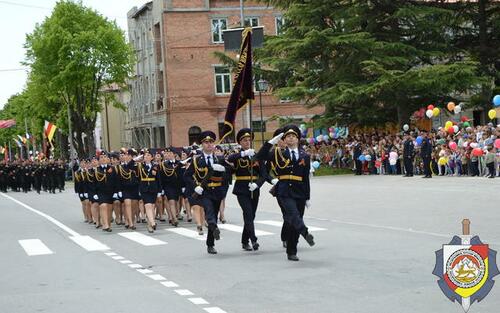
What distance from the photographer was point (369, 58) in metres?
39.3

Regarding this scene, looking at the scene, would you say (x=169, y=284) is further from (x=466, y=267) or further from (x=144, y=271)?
(x=466, y=267)

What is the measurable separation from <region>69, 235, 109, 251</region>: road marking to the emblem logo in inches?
403

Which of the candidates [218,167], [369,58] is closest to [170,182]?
[218,167]

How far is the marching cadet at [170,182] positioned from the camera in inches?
830

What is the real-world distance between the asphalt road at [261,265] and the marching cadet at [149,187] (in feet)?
1.32

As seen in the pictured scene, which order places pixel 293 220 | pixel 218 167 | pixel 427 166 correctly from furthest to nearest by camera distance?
pixel 427 166
pixel 218 167
pixel 293 220

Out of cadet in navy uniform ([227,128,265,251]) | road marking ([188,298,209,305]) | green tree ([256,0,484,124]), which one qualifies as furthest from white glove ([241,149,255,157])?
green tree ([256,0,484,124])

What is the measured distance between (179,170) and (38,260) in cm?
703

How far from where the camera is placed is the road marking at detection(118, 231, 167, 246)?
16.8 metres

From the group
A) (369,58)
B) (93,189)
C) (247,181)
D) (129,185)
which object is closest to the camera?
(247,181)

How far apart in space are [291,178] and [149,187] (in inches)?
290

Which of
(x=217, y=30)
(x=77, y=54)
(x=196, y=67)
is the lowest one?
(x=196, y=67)

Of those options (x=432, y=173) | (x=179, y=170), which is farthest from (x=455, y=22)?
(x=179, y=170)

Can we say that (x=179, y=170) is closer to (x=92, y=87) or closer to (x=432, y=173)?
(x=432, y=173)
